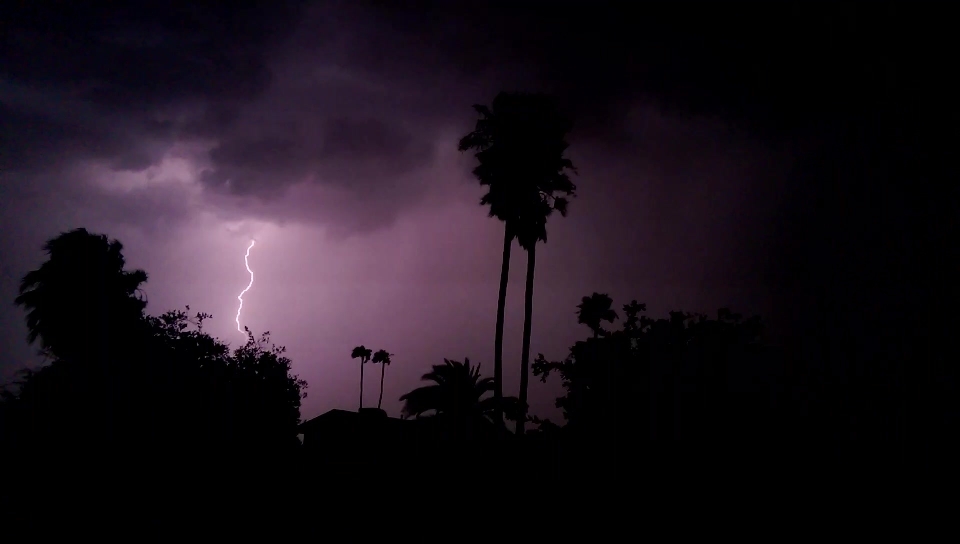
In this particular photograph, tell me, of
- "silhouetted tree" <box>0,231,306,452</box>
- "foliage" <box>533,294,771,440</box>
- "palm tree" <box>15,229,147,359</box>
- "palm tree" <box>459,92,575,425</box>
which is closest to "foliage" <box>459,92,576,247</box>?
"palm tree" <box>459,92,575,425</box>

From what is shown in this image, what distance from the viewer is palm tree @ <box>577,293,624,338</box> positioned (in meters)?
37.2

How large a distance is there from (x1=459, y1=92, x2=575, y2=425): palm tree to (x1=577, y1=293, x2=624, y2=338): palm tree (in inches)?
452

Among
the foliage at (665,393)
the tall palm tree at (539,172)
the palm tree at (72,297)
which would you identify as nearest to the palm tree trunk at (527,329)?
the tall palm tree at (539,172)

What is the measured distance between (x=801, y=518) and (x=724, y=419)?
2.41m

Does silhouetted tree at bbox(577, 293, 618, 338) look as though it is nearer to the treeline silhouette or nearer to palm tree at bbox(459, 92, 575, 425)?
the treeline silhouette

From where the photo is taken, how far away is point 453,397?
34.7m

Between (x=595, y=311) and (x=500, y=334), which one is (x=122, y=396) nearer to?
(x=500, y=334)

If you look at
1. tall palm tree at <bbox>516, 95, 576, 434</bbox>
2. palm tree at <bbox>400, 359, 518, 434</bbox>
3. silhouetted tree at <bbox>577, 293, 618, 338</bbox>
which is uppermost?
tall palm tree at <bbox>516, 95, 576, 434</bbox>

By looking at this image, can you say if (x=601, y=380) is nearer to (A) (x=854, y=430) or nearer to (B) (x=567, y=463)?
(B) (x=567, y=463)

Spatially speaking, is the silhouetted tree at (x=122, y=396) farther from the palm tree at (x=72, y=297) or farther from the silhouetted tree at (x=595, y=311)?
the silhouetted tree at (x=595, y=311)

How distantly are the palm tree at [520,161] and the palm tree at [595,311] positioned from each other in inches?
452

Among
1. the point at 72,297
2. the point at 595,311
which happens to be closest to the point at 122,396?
the point at 72,297

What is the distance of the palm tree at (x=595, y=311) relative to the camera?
37.2 metres

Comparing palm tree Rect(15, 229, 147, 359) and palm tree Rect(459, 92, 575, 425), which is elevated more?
palm tree Rect(459, 92, 575, 425)
